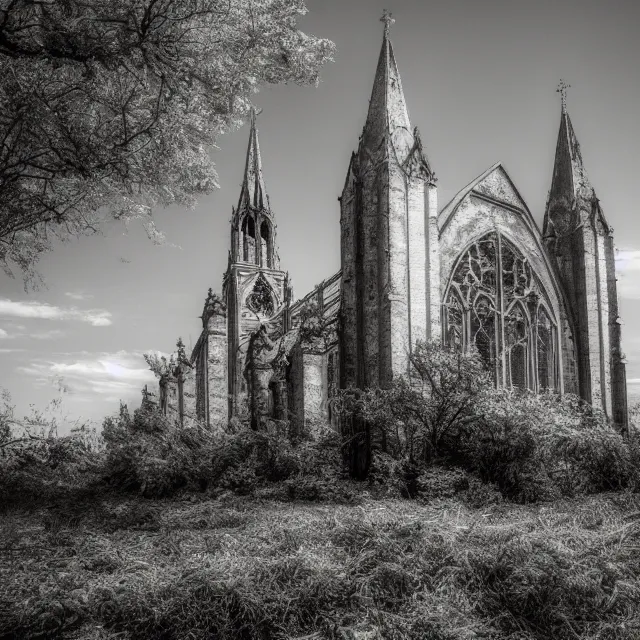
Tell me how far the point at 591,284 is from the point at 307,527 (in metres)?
14.1

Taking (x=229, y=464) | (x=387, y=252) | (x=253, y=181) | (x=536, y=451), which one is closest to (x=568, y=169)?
(x=387, y=252)

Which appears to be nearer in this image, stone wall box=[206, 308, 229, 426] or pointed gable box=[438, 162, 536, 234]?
pointed gable box=[438, 162, 536, 234]

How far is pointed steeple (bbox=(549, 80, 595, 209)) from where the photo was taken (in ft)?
59.1

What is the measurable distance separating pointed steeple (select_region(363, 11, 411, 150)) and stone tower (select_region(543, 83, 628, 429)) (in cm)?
634

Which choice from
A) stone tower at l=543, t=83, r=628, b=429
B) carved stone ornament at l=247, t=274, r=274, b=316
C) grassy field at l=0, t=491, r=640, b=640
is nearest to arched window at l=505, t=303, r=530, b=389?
stone tower at l=543, t=83, r=628, b=429

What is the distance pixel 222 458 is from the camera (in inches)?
468

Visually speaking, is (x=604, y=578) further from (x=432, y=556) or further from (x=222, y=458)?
(x=222, y=458)

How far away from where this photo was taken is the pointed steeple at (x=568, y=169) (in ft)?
59.1

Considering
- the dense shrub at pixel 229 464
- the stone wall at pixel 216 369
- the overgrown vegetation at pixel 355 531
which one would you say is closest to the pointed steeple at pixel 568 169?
the overgrown vegetation at pixel 355 531

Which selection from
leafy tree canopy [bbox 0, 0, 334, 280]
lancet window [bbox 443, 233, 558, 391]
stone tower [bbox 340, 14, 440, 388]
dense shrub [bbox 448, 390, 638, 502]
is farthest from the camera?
lancet window [bbox 443, 233, 558, 391]

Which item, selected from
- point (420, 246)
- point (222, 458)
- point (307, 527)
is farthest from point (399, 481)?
point (420, 246)

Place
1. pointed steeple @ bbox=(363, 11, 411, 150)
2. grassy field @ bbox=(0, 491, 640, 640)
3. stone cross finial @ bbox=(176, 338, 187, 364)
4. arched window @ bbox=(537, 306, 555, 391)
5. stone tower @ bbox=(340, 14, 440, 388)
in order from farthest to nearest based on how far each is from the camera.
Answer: stone cross finial @ bbox=(176, 338, 187, 364), arched window @ bbox=(537, 306, 555, 391), pointed steeple @ bbox=(363, 11, 411, 150), stone tower @ bbox=(340, 14, 440, 388), grassy field @ bbox=(0, 491, 640, 640)

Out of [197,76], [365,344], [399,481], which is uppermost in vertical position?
[197,76]

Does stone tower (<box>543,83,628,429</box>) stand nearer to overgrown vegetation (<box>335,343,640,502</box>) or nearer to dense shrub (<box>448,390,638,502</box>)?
overgrown vegetation (<box>335,343,640,502</box>)
